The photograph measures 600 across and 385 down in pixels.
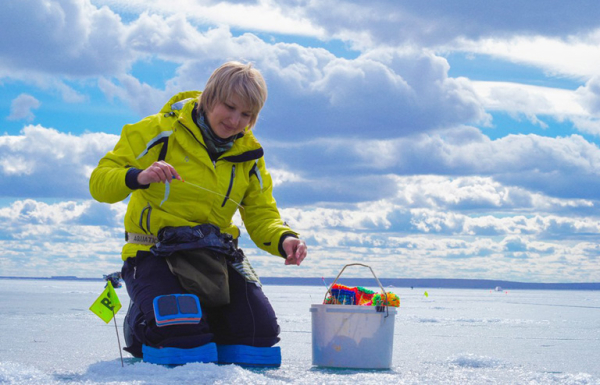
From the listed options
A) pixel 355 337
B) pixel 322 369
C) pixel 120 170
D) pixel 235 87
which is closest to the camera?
pixel 120 170

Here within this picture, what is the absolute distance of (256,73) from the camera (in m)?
3.37

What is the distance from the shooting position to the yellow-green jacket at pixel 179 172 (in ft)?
10.9

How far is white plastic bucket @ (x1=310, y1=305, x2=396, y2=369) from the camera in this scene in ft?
11.3

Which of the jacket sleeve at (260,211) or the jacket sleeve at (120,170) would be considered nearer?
the jacket sleeve at (120,170)

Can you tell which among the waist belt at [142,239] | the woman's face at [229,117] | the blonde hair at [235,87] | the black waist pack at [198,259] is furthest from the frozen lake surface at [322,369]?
the blonde hair at [235,87]

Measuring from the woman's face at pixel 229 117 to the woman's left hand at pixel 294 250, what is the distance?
2.03ft

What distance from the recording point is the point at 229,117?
3.27 m

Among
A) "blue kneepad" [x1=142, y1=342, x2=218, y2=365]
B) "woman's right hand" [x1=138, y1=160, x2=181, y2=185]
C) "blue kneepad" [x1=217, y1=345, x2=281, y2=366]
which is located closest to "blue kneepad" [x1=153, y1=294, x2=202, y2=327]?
"blue kneepad" [x1=142, y1=342, x2=218, y2=365]

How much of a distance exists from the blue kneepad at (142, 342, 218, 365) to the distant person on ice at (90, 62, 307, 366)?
0.01 metres

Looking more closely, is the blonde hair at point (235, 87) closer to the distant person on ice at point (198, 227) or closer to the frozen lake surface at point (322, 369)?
the distant person on ice at point (198, 227)

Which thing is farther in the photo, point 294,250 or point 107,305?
point 294,250

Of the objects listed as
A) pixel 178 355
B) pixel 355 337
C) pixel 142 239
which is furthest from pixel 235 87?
pixel 355 337

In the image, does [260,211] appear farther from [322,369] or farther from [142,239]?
[322,369]

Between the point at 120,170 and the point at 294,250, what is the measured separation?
3.12 ft
